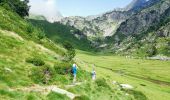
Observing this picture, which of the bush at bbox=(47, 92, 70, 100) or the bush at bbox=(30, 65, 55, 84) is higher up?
the bush at bbox=(30, 65, 55, 84)

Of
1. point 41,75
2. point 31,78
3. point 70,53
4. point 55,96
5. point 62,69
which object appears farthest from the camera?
point 70,53

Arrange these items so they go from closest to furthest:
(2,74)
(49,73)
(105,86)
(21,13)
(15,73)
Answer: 1. (2,74)
2. (15,73)
3. (49,73)
4. (105,86)
5. (21,13)

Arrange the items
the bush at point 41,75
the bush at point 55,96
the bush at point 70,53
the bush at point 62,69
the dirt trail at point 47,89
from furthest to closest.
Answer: the bush at point 70,53, the bush at point 62,69, the bush at point 41,75, the dirt trail at point 47,89, the bush at point 55,96

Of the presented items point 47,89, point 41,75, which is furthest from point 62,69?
point 47,89

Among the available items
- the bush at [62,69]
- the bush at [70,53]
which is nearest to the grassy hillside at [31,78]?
the bush at [62,69]

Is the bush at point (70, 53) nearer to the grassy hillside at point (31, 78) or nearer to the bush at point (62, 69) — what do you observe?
the grassy hillside at point (31, 78)

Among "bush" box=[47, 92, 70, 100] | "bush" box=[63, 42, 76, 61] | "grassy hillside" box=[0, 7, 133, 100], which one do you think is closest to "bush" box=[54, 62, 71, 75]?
"grassy hillside" box=[0, 7, 133, 100]

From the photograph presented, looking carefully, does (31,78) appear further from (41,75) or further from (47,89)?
(47,89)

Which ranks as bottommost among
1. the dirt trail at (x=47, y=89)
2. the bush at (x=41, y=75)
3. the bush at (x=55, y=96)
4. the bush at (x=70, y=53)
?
the bush at (x=55, y=96)

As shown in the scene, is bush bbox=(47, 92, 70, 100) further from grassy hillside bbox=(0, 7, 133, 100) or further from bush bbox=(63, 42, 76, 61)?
bush bbox=(63, 42, 76, 61)

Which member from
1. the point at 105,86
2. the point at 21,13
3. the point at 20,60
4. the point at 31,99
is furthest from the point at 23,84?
the point at 21,13

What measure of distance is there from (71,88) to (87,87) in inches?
181

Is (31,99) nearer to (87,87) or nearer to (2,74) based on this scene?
(2,74)

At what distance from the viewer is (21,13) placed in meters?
109
